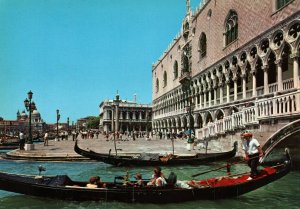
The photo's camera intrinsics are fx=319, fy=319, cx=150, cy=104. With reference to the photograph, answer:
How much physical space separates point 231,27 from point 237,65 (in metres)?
2.98

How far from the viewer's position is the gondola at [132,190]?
7035 mm

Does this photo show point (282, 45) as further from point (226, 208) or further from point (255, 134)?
point (226, 208)

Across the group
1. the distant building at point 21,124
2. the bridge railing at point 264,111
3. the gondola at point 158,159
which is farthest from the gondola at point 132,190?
the distant building at point 21,124


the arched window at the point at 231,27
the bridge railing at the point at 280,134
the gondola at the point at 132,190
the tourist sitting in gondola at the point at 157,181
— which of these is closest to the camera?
the gondola at the point at 132,190

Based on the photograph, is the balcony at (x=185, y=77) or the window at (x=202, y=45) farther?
the balcony at (x=185, y=77)

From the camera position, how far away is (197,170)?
11.9 meters

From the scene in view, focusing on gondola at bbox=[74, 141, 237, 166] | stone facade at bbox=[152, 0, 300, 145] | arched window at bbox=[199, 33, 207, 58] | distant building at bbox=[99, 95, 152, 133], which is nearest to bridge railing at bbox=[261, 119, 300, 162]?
stone facade at bbox=[152, 0, 300, 145]

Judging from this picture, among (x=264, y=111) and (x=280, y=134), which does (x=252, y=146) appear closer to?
(x=280, y=134)

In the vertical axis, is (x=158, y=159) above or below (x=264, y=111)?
below

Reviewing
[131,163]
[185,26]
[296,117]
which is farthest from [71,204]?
[185,26]

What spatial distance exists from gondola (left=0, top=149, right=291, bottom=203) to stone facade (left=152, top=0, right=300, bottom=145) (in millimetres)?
3247

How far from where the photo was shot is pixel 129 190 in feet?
23.1

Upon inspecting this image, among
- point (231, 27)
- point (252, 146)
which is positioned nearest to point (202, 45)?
point (231, 27)

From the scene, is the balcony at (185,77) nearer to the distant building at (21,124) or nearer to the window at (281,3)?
the window at (281,3)
